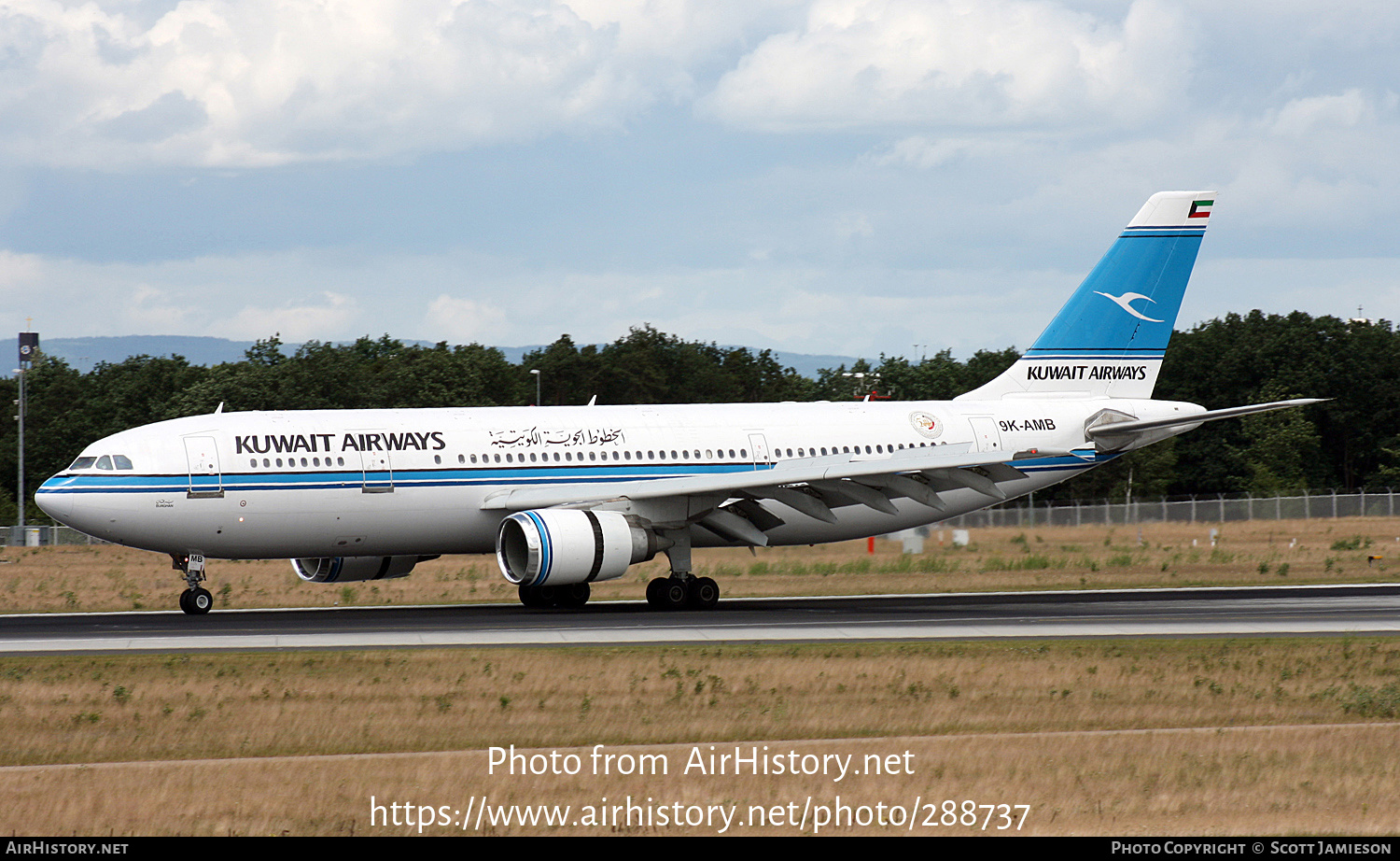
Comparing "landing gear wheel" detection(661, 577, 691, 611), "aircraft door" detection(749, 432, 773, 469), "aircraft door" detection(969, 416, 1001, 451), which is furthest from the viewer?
"aircraft door" detection(969, 416, 1001, 451)

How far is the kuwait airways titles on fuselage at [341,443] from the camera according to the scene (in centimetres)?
3103

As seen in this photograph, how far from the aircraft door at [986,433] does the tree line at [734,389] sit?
4900cm

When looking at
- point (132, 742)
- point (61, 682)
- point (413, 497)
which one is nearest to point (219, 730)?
point (132, 742)

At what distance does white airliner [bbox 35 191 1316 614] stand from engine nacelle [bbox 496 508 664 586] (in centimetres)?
4

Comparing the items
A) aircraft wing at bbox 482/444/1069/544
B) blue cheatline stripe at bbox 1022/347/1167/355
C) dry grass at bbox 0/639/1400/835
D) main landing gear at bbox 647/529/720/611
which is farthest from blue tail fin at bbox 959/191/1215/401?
dry grass at bbox 0/639/1400/835

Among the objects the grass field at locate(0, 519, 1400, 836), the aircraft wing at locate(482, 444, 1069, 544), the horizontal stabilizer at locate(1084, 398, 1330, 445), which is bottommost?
the grass field at locate(0, 519, 1400, 836)

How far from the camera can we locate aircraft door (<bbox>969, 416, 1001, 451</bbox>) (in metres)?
37.3

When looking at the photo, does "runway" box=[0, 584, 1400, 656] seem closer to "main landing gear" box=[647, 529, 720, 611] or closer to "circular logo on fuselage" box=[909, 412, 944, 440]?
"main landing gear" box=[647, 529, 720, 611]

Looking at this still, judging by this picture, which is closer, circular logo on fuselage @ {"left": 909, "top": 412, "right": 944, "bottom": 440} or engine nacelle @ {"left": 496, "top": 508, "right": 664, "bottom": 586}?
engine nacelle @ {"left": 496, "top": 508, "right": 664, "bottom": 586}

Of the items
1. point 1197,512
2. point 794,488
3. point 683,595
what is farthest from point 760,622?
point 1197,512

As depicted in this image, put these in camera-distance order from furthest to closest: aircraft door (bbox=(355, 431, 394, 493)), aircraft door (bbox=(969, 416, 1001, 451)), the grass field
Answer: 1. aircraft door (bbox=(969, 416, 1001, 451))
2. aircraft door (bbox=(355, 431, 394, 493))
3. the grass field

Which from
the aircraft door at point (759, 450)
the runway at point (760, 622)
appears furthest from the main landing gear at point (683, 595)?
the aircraft door at point (759, 450)

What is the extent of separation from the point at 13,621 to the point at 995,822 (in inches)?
923
